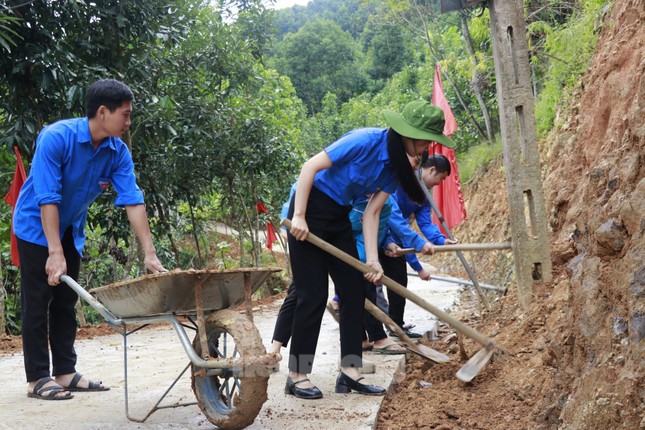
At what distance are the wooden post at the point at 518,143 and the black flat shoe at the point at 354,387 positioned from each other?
2010 mm

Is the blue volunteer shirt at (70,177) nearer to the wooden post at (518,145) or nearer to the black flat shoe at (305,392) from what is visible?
the black flat shoe at (305,392)

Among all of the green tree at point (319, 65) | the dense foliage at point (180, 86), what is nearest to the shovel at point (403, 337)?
the dense foliage at point (180, 86)

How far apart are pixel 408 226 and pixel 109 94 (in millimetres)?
2640

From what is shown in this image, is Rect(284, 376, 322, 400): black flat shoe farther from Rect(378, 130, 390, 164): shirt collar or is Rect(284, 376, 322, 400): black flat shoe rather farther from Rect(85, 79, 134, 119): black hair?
Rect(85, 79, 134, 119): black hair

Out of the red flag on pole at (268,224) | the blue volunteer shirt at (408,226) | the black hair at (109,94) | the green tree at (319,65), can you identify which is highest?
the green tree at (319,65)

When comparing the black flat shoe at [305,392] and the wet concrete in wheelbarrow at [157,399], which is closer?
the wet concrete in wheelbarrow at [157,399]

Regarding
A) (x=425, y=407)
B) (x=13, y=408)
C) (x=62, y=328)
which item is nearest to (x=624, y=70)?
(x=425, y=407)

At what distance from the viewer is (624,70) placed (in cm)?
580

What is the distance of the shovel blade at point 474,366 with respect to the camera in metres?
4.48

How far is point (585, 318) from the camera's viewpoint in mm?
3117

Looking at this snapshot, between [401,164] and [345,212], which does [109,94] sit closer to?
[345,212]

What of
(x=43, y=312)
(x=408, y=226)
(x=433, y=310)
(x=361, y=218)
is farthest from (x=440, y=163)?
(x=43, y=312)

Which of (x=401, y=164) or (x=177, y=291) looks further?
(x=401, y=164)

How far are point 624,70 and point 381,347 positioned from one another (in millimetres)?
2950
